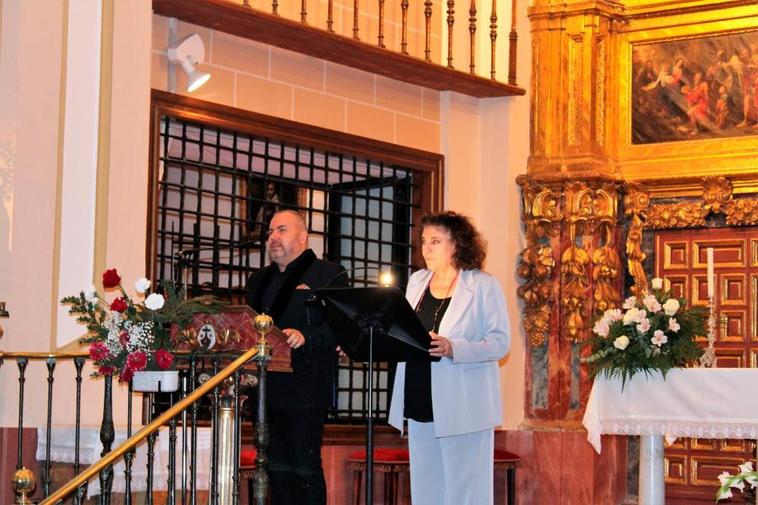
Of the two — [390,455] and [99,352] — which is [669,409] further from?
[99,352]

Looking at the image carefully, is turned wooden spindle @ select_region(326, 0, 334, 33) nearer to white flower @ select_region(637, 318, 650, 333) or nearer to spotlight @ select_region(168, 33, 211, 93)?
spotlight @ select_region(168, 33, 211, 93)

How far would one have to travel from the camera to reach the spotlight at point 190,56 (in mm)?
8359

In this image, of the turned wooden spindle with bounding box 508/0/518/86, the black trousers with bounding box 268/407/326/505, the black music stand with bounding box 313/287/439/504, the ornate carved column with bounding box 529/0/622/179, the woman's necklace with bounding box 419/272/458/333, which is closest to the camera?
the black music stand with bounding box 313/287/439/504

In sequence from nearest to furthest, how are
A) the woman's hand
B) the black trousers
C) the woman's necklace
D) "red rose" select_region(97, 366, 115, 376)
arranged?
the woman's hand, "red rose" select_region(97, 366, 115, 376), the woman's necklace, the black trousers

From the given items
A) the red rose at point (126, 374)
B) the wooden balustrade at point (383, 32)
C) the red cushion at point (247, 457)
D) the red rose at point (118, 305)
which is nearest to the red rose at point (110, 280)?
the red rose at point (118, 305)

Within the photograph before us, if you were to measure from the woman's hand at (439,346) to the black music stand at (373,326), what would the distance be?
39 millimetres

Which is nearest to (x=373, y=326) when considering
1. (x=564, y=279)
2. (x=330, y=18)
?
(x=330, y=18)

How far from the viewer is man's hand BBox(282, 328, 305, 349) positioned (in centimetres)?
627

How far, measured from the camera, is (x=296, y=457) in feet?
21.2

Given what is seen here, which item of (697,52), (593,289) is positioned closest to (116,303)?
(593,289)

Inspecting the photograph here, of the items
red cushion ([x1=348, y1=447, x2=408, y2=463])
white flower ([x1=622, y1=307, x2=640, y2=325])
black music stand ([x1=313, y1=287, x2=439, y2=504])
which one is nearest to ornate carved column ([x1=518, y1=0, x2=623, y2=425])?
red cushion ([x1=348, y1=447, x2=408, y2=463])

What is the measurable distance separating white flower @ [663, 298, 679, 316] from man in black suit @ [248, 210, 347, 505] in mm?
1892

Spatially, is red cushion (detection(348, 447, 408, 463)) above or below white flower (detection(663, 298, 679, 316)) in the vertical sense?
below

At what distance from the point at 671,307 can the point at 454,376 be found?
6.30 feet
